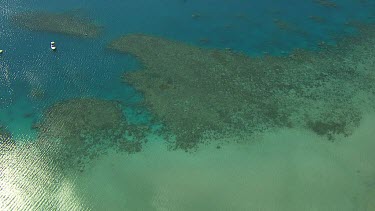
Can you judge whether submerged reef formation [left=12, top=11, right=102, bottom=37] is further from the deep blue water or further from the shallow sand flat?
the shallow sand flat

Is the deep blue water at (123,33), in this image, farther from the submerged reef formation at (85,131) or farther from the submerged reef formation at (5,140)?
the submerged reef formation at (85,131)

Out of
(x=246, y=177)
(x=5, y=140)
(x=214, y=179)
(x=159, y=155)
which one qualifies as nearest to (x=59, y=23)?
(x=5, y=140)

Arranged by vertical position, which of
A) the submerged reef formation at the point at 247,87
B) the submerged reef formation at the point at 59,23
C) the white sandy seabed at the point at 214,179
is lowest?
the white sandy seabed at the point at 214,179

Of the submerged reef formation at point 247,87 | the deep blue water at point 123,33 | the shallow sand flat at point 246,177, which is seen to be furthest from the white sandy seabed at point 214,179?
the deep blue water at point 123,33

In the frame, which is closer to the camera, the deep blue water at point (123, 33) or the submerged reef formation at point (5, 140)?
the submerged reef formation at point (5, 140)

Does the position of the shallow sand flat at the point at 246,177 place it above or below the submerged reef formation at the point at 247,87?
below

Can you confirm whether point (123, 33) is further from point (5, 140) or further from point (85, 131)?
point (5, 140)
